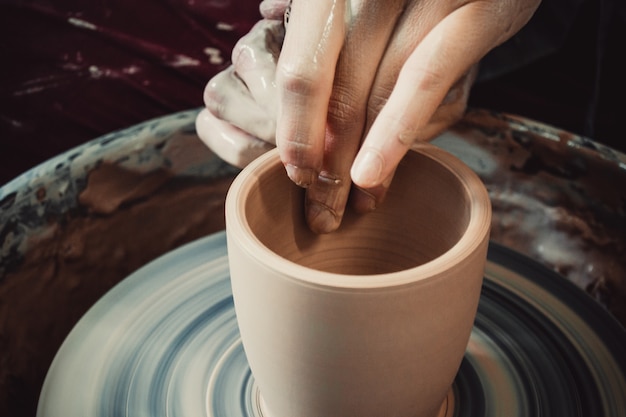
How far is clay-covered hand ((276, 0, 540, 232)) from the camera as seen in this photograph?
2.49 feet

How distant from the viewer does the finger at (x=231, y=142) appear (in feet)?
3.54

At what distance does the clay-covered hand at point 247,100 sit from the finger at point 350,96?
20 centimetres

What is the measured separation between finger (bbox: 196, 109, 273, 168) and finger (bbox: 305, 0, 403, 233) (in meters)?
0.25

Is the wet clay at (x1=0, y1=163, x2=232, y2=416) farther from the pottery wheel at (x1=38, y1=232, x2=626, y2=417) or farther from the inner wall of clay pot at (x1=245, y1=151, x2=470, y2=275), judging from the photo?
the inner wall of clay pot at (x1=245, y1=151, x2=470, y2=275)

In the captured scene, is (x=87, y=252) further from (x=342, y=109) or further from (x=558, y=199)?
(x=558, y=199)

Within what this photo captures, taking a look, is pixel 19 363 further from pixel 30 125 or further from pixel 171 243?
pixel 30 125

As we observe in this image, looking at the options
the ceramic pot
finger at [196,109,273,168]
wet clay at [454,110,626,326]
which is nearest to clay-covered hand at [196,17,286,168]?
finger at [196,109,273,168]

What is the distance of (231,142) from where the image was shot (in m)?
1.09

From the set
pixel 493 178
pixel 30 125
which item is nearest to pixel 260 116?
pixel 493 178

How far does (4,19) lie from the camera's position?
182cm

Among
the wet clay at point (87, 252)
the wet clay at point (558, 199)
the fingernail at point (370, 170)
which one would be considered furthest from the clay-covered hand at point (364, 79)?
the wet clay at point (87, 252)

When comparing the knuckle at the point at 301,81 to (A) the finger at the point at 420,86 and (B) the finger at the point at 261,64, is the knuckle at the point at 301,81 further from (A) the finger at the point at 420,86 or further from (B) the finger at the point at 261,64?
(B) the finger at the point at 261,64

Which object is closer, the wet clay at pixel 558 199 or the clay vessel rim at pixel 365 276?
the clay vessel rim at pixel 365 276

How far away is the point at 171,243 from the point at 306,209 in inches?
20.6
